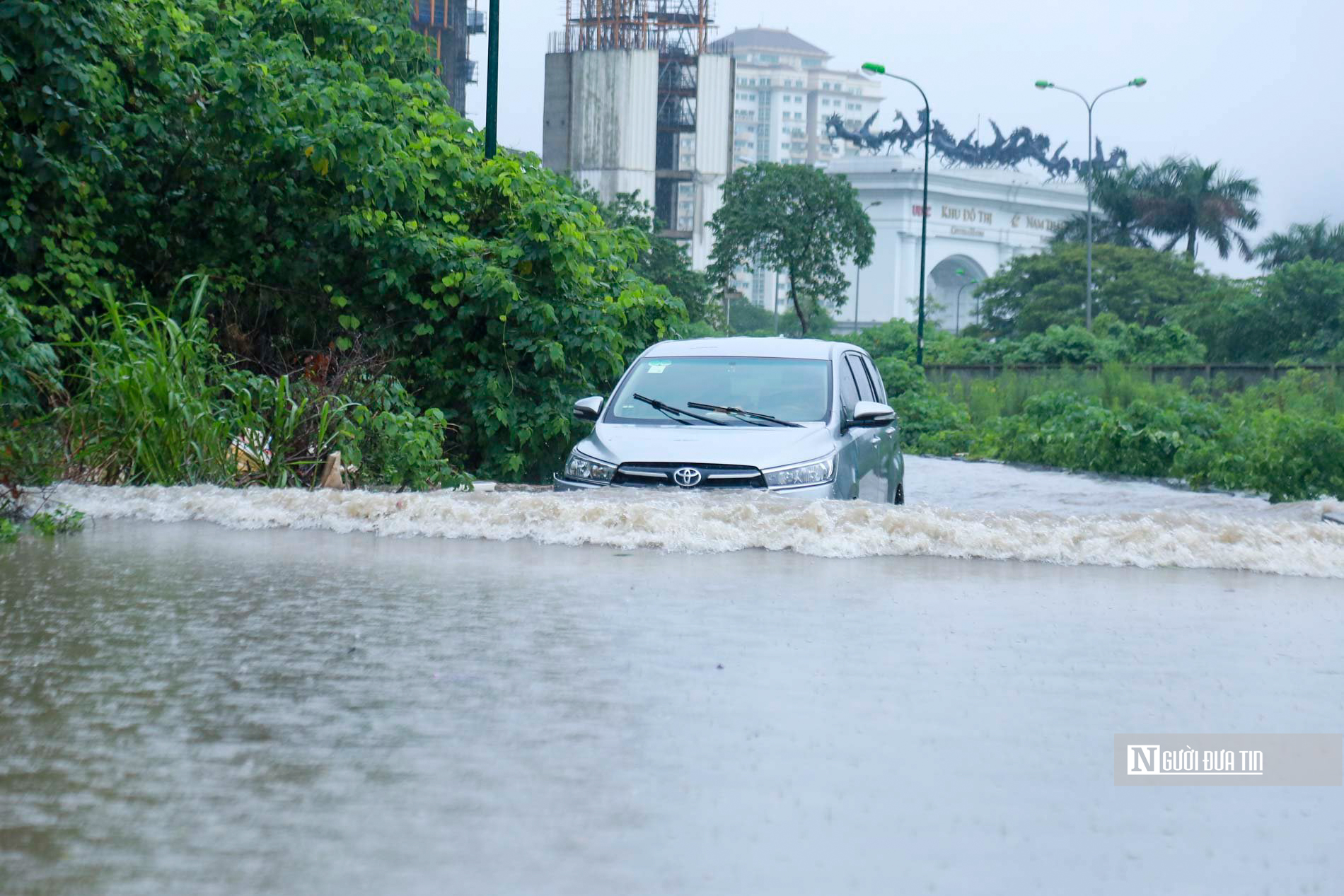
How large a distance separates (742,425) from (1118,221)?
244 feet

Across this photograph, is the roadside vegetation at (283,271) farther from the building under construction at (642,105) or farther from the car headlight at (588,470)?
the building under construction at (642,105)

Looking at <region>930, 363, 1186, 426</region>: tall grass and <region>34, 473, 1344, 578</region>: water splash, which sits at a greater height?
<region>930, 363, 1186, 426</region>: tall grass

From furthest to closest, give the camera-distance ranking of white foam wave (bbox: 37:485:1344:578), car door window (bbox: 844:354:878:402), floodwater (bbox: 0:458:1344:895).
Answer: car door window (bbox: 844:354:878:402) < white foam wave (bbox: 37:485:1344:578) < floodwater (bbox: 0:458:1344:895)

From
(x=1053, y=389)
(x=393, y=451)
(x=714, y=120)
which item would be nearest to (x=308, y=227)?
(x=393, y=451)

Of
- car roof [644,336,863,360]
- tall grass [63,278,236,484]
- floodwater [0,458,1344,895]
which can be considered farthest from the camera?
car roof [644,336,863,360]

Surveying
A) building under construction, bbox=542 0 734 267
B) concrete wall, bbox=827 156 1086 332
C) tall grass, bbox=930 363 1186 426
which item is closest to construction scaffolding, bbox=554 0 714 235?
building under construction, bbox=542 0 734 267

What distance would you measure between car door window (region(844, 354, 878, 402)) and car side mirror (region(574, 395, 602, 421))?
1.86m

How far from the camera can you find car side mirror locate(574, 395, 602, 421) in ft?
33.0

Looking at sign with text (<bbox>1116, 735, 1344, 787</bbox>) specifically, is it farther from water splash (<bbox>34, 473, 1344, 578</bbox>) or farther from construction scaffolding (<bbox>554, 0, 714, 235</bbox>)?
construction scaffolding (<bbox>554, 0, 714, 235</bbox>)

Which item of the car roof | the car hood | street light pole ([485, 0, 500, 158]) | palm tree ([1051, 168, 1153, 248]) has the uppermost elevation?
palm tree ([1051, 168, 1153, 248])

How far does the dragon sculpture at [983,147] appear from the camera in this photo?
11444 centimetres

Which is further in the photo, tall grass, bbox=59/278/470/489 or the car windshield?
the car windshield

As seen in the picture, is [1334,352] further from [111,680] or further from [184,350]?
[111,680]

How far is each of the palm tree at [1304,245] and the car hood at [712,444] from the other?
2630 inches
